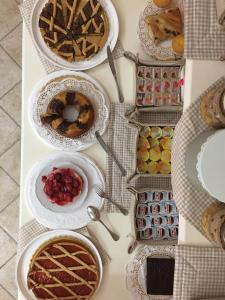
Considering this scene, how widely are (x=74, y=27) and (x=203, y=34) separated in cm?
42

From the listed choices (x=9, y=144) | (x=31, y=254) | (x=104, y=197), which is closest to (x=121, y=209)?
(x=104, y=197)

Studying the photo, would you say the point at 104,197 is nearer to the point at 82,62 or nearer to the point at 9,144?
the point at 82,62

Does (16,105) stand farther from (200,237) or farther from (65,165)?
(200,237)

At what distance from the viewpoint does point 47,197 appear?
1.29 m

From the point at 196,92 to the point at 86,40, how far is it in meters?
0.43

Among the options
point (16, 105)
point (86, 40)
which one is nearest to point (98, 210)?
point (86, 40)

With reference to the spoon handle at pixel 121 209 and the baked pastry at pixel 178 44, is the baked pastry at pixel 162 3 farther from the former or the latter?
the spoon handle at pixel 121 209

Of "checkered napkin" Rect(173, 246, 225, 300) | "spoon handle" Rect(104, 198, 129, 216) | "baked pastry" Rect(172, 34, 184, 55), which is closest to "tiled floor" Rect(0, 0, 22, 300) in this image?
"spoon handle" Rect(104, 198, 129, 216)

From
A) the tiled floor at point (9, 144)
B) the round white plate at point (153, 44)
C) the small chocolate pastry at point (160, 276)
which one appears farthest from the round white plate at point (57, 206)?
the tiled floor at point (9, 144)

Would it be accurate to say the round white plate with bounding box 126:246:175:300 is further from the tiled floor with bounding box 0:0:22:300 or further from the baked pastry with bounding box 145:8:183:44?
the tiled floor with bounding box 0:0:22:300

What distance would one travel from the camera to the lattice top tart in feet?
4.17

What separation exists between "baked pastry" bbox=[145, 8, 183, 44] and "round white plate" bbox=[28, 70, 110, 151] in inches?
8.9

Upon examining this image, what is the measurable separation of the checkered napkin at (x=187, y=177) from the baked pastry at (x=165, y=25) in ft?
1.16

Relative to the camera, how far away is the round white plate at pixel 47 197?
4.24 feet
